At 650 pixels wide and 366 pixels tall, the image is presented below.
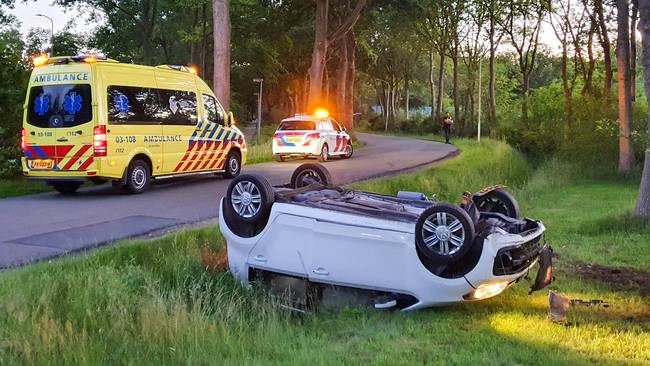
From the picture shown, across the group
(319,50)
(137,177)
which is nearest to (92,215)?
(137,177)

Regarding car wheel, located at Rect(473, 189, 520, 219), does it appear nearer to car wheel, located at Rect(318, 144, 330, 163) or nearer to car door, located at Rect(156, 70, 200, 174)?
car door, located at Rect(156, 70, 200, 174)

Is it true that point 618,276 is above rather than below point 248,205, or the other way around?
below

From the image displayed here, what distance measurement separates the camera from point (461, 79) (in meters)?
70.6

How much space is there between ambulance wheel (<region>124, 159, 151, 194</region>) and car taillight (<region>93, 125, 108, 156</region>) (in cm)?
80

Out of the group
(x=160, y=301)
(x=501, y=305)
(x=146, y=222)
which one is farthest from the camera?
(x=146, y=222)

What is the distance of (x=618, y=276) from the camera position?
25.0 feet

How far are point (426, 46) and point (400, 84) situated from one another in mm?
11373

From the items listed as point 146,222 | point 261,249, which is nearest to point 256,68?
point 146,222

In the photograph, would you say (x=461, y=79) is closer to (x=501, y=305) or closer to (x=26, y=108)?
(x=26, y=108)

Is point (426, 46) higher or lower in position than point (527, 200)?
higher

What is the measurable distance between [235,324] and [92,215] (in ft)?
18.3

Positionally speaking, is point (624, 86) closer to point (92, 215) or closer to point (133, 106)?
point (133, 106)

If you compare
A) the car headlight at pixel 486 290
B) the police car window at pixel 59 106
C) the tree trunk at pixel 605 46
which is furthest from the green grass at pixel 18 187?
the tree trunk at pixel 605 46

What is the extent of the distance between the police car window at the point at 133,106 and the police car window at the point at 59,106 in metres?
0.45
